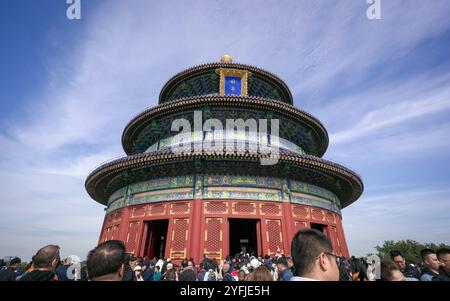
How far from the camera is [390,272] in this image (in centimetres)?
319

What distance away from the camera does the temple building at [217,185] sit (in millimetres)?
14859

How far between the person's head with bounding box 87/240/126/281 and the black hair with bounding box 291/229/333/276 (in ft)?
5.35

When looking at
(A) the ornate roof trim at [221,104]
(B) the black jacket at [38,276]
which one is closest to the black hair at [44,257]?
(B) the black jacket at [38,276]

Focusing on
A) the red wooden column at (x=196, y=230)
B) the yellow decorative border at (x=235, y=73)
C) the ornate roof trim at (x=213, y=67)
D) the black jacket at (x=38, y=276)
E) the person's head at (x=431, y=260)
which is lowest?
the black jacket at (x=38, y=276)

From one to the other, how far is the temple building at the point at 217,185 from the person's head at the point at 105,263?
39.8 ft

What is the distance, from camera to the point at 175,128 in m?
19.4

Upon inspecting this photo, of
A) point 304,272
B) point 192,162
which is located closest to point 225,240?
point 192,162

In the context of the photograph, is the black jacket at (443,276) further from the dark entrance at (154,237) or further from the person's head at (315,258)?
the dark entrance at (154,237)

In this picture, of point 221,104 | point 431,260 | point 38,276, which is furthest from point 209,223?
point 38,276

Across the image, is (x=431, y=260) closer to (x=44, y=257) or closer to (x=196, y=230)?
(x=44, y=257)

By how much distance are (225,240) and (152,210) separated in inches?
199

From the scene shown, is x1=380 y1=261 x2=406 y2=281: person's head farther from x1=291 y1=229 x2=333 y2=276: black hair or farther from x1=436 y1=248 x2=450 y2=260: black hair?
x1=436 y1=248 x2=450 y2=260: black hair

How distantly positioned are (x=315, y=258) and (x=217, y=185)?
13.7 meters
